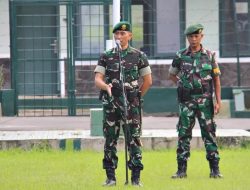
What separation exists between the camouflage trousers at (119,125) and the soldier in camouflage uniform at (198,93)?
1030 millimetres

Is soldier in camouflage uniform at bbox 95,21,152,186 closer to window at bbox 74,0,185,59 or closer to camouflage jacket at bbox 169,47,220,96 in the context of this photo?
camouflage jacket at bbox 169,47,220,96

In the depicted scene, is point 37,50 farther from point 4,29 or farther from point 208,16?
point 208,16

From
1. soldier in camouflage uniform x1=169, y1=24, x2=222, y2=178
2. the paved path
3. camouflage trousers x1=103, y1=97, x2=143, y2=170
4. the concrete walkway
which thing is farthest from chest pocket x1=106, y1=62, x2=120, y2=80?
the paved path

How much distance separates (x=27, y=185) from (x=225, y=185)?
90.9 inches

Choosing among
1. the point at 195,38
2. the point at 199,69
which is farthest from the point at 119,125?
the point at 195,38

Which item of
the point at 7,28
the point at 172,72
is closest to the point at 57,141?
the point at 172,72

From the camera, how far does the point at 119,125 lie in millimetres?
11961

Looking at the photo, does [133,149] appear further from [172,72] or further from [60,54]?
[60,54]

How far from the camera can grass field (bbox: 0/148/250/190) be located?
39.4 feet

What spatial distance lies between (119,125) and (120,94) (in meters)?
0.40

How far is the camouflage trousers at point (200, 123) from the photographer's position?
1267cm

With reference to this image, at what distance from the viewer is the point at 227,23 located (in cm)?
2325

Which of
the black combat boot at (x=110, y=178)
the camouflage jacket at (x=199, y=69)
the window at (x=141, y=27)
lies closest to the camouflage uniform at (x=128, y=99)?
the black combat boot at (x=110, y=178)

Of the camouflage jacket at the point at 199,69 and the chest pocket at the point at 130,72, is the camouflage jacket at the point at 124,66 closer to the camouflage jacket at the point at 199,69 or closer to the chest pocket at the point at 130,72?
the chest pocket at the point at 130,72
